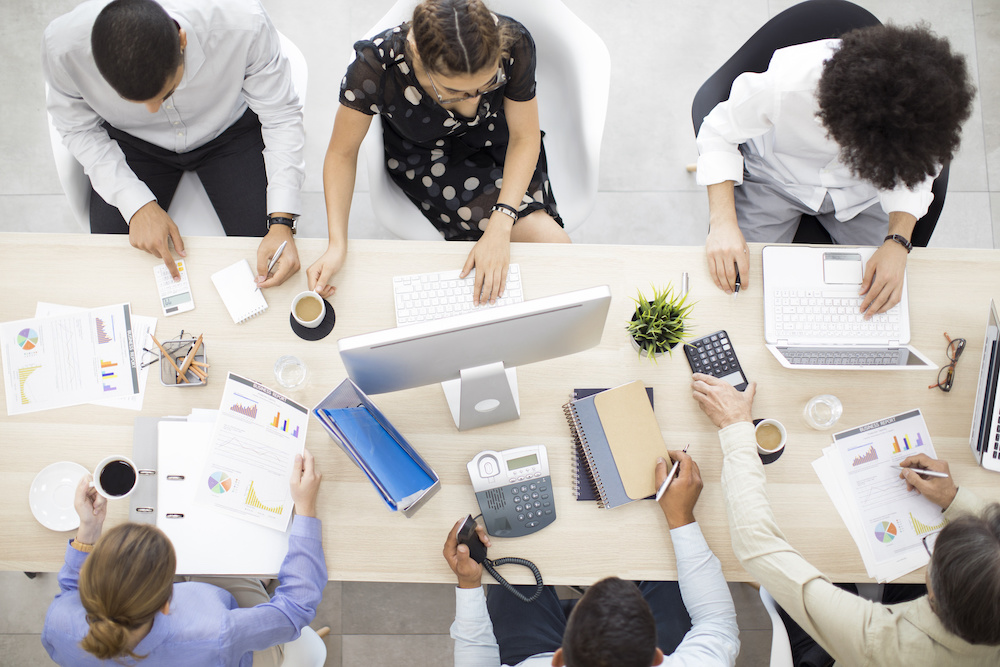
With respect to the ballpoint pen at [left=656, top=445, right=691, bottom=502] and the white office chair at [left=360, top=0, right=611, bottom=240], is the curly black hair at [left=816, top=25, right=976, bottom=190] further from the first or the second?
the ballpoint pen at [left=656, top=445, right=691, bottom=502]

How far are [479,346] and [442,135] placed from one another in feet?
2.63

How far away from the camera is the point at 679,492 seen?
1326mm

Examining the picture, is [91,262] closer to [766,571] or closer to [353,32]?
[353,32]

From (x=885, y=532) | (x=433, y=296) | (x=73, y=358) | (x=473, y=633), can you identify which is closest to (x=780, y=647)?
(x=885, y=532)

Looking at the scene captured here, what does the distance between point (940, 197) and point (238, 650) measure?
2001mm

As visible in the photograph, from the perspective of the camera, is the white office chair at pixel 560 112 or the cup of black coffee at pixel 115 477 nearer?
the cup of black coffee at pixel 115 477

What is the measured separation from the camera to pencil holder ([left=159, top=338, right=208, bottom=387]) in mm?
1392

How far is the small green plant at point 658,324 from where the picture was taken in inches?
54.7

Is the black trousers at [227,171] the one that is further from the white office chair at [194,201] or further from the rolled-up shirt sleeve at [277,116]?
the rolled-up shirt sleeve at [277,116]

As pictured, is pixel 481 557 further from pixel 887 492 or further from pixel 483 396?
pixel 887 492

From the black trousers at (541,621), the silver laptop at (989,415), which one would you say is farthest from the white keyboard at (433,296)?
the silver laptop at (989,415)

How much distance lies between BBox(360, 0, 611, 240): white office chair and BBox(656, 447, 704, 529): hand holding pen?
0.81 meters

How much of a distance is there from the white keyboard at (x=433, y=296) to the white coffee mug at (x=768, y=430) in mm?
601

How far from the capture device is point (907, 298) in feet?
4.90
